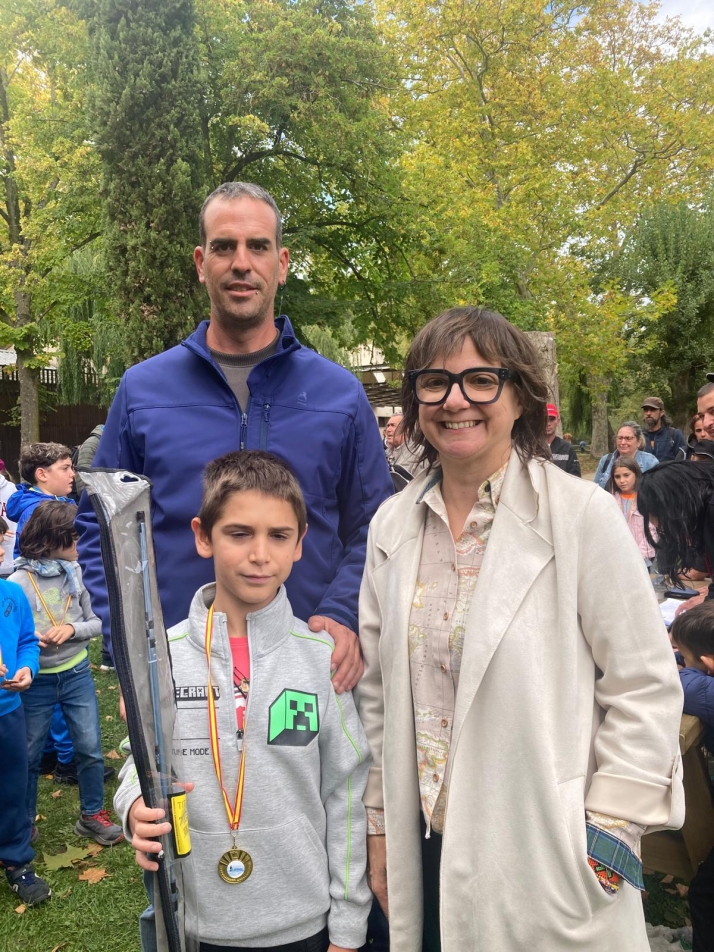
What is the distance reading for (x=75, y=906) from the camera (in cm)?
353

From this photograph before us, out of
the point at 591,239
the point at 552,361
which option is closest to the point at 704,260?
the point at 591,239

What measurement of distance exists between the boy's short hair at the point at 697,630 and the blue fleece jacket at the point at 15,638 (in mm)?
3015

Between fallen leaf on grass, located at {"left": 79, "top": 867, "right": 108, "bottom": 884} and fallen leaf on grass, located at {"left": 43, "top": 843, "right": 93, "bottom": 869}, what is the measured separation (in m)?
0.13

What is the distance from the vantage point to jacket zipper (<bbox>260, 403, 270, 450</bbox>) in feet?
7.34

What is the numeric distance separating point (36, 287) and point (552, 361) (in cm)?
1138

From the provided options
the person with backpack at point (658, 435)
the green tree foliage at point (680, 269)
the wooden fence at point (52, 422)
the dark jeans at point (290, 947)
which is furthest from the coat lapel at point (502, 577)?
the green tree foliage at point (680, 269)

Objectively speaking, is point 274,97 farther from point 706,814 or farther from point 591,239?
point 706,814

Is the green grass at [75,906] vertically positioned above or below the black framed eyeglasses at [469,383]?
below

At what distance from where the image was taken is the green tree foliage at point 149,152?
464 inches

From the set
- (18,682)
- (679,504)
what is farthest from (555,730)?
(18,682)

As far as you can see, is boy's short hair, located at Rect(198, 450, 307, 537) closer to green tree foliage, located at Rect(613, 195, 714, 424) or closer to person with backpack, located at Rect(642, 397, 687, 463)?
person with backpack, located at Rect(642, 397, 687, 463)

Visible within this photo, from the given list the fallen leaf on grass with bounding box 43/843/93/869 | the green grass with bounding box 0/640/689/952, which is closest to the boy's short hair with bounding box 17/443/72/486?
the green grass with bounding box 0/640/689/952

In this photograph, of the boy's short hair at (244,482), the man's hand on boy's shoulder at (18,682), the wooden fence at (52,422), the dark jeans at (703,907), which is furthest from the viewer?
the wooden fence at (52,422)

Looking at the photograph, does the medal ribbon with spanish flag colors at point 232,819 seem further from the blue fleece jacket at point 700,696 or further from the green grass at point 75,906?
the green grass at point 75,906
